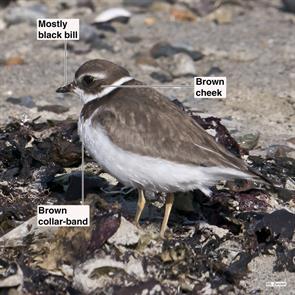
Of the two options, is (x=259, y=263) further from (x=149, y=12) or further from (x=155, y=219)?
(x=149, y=12)

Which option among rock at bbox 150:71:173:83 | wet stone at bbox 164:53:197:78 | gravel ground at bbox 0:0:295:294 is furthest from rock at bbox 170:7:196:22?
rock at bbox 150:71:173:83

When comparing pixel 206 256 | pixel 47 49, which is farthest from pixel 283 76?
pixel 206 256

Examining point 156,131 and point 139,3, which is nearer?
point 156,131

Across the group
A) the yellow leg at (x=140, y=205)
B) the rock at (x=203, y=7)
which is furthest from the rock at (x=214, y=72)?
the yellow leg at (x=140, y=205)

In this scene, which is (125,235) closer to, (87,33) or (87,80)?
(87,80)

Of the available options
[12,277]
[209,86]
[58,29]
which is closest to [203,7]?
[58,29]

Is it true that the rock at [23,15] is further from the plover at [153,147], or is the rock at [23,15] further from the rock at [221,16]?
the plover at [153,147]

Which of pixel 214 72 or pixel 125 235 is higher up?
pixel 125 235
